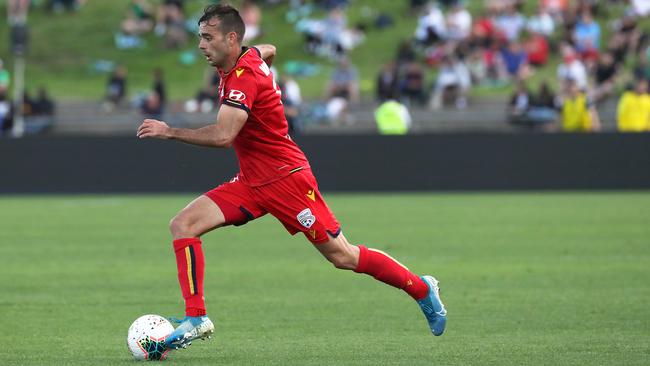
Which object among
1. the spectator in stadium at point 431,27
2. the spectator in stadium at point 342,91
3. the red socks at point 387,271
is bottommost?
the spectator in stadium at point 342,91

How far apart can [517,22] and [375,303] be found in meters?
25.5

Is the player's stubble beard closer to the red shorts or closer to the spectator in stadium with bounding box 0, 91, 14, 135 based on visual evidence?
the red shorts

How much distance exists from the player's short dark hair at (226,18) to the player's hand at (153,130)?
2.72 feet

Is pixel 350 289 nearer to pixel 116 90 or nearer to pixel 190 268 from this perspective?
pixel 190 268

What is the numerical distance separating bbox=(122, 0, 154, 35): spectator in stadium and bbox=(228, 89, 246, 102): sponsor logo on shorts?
32620mm

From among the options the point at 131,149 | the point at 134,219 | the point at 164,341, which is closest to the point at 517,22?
the point at 131,149

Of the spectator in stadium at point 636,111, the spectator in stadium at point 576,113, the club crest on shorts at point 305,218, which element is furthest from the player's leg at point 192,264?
the spectator in stadium at point 636,111

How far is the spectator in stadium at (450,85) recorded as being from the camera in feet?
104

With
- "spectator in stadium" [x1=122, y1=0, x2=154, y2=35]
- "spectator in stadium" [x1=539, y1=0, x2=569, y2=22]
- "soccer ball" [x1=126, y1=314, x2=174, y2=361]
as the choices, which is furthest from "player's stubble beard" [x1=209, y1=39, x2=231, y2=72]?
"spectator in stadium" [x1=122, y1=0, x2=154, y2=35]

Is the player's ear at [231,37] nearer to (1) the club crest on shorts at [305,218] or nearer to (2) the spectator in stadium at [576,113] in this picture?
(1) the club crest on shorts at [305,218]

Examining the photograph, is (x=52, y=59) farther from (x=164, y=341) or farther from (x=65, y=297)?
(x=164, y=341)

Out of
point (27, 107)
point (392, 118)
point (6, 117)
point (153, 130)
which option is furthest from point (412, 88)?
point (153, 130)

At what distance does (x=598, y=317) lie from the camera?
30.9 feet

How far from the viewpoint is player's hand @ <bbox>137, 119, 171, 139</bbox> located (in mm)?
7371
